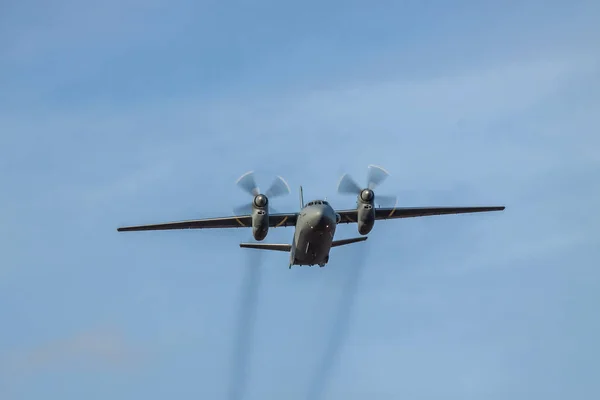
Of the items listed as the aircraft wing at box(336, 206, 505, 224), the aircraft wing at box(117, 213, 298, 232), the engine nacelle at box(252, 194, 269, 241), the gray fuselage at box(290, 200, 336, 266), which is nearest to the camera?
the gray fuselage at box(290, 200, 336, 266)

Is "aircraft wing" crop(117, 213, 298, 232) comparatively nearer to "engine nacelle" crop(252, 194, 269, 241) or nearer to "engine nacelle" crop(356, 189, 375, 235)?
"engine nacelle" crop(252, 194, 269, 241)

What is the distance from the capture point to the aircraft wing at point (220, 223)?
137 feet

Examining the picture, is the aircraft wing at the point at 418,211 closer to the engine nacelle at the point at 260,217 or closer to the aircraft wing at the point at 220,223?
the aircraft wing at the point at 220,223

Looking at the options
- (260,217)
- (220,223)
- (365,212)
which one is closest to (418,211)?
(365,212)

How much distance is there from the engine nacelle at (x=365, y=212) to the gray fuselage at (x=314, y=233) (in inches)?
76.7

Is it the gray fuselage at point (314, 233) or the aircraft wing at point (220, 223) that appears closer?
the gray fuselage at point (314, 233)

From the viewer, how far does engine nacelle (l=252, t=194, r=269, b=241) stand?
40.0 metres

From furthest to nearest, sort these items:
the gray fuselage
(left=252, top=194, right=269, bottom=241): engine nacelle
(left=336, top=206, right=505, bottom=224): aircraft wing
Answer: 1. (left=336, top=206, right=505, bottom=224): aircraft wing
2. (left=252, top=194, right=269, bottom=241): engine nacelle
3. the gray fuselage

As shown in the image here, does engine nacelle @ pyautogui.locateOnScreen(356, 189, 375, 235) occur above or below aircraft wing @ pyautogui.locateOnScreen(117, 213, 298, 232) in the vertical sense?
above

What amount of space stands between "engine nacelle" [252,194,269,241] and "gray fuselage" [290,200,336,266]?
138cm

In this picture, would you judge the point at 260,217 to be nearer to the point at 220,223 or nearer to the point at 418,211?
the point at 220,223

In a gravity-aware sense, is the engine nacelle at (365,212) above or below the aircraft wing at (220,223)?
above

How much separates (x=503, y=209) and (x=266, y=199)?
468 inches

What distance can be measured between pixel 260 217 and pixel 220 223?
3.50 m
